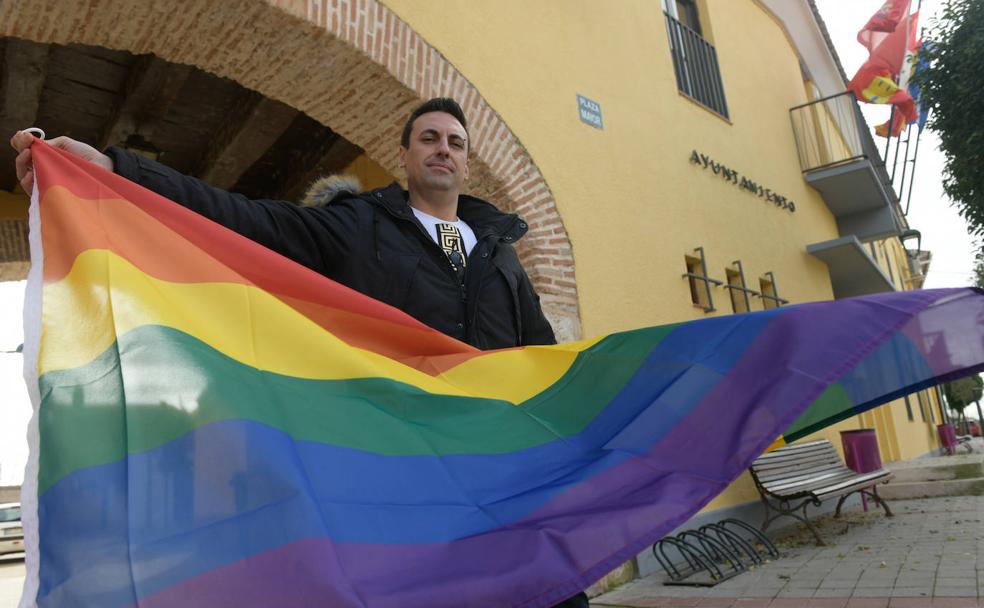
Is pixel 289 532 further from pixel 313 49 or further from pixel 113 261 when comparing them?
pixel 313 49

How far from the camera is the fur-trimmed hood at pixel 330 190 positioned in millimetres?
2564

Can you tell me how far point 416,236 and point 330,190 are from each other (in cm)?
38

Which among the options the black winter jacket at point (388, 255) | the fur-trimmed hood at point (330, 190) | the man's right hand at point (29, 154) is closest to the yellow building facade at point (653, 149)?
the fur-trimmed hood at point (330, 190)

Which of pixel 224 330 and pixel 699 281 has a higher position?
pixel 699 281

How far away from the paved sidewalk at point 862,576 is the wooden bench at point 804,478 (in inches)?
15.5

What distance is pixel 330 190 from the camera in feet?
8.52

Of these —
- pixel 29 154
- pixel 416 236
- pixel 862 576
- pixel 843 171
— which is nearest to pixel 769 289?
pixel 843 171

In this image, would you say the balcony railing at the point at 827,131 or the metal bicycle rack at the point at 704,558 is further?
the balcony railing at the point at 827,131

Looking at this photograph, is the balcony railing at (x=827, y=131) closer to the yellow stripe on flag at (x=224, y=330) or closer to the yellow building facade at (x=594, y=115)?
the yellow building facade at (x=594, y=115)

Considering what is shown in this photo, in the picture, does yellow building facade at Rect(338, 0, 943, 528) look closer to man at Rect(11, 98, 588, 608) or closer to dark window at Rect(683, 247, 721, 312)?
dark window at Rect(683, 247, 721, 312)

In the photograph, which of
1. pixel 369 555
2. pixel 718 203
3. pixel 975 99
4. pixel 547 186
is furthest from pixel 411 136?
pixel 975 99

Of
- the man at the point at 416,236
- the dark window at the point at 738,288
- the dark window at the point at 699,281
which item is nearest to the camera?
the man at the point at 416,236

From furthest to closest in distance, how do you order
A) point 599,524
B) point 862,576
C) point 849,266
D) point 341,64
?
point 849,266, point 862,576, point 341,64, point 599,524

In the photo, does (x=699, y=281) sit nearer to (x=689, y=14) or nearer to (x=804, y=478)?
(x=804, y=478)
